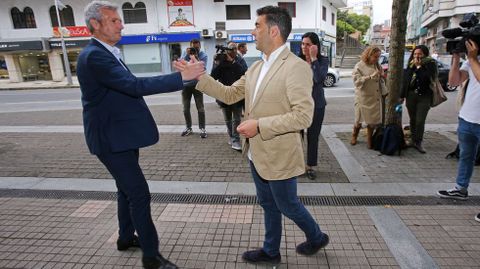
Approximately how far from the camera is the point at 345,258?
9.43 feet

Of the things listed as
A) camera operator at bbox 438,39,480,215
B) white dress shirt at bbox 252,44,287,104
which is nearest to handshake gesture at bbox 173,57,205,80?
white dress shirt at bbox 252,44,287,104

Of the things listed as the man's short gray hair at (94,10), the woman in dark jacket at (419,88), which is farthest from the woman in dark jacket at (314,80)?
the man's short gray hair at (94,10)

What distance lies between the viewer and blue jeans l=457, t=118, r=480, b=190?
3.63 metres

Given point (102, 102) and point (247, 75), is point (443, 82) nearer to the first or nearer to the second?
point (247, 75)

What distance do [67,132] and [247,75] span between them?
6.83m

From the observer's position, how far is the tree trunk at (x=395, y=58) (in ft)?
18.5

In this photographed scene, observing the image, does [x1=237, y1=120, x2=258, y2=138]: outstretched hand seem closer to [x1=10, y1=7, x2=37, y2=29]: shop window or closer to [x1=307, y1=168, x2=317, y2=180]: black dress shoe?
[x1=307, y1=168, x2=317, y2=180]: black dress shoe

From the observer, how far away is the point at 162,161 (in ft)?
18.4

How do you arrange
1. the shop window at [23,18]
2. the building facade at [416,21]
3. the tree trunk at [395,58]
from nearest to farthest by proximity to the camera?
the tree trunk at [395,58] → the shop window at [23,18] → the building facade at [416,21]

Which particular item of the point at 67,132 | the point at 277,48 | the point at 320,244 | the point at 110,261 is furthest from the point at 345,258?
the point at 67,132

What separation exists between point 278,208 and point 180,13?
2523 cm

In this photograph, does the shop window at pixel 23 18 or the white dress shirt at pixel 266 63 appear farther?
the shop window at pixel 23 18

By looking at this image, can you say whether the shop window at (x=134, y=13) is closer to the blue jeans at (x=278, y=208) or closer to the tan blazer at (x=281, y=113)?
the tan blazer at (x=281, y=113)

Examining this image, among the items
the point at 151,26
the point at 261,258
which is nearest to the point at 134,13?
the point at 151,26
